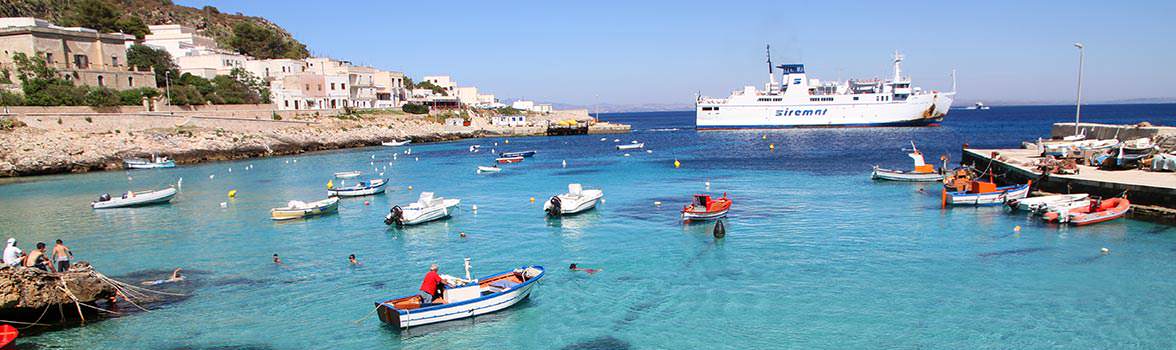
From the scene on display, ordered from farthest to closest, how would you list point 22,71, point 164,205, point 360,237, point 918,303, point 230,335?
point 22,71
point 164,205
point 360,237
point 918,303
point 230,335

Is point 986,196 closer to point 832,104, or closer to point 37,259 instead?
point 37,259

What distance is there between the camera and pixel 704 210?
27.1m

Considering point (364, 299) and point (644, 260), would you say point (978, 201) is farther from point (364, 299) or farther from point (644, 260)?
point (364, 299)

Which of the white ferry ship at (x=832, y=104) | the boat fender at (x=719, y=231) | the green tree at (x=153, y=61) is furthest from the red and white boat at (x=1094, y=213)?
the green tree at (x=153, y=61)

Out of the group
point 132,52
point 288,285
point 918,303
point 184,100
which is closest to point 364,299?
point 288,285

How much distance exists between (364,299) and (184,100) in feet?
223

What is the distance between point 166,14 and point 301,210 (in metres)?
115

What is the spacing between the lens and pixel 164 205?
35438 mm

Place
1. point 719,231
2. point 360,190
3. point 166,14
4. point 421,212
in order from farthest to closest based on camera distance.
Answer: point 166,14 < point 360,190 < point 421,212 < point 719,231

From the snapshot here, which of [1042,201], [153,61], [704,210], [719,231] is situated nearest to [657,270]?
[719,231]

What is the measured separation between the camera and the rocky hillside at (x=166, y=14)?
9844cm

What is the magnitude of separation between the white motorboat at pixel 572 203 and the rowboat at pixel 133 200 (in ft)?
68.8

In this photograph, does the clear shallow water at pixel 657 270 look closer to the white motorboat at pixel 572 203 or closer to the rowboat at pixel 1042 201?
the white motorboat at pixel 572 203

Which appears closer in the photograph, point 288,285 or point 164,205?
point 288,285
